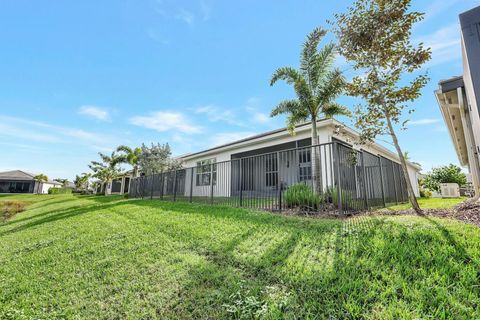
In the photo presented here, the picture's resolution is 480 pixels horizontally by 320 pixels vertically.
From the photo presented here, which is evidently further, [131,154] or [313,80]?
[131,154]

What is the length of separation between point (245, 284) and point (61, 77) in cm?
1911

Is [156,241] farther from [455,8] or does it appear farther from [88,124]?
[88,124]

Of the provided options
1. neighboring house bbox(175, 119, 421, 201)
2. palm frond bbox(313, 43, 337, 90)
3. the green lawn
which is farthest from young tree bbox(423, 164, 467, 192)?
the green lawn

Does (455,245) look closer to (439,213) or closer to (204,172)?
(439,213)

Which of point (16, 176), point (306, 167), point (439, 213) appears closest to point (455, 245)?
point (439, 213)

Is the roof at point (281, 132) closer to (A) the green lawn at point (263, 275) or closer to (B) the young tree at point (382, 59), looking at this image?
(B) the young tree at point (382, 59)

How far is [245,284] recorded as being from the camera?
107 inches

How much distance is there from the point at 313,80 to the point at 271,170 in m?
4.53

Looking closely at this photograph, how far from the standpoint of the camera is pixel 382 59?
5.88 m

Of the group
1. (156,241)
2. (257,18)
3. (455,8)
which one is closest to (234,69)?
(257,18)

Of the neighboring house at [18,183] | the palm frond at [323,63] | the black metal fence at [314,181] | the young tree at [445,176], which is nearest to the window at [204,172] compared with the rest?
the black metal fence at [314,181]

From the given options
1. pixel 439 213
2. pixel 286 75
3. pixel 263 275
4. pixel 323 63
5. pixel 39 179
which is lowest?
pixel 263 275

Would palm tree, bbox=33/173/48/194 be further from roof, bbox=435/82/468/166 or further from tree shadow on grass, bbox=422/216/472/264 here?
roof, bbox=435/82/468/166

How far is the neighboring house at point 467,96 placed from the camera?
432 centimetres
